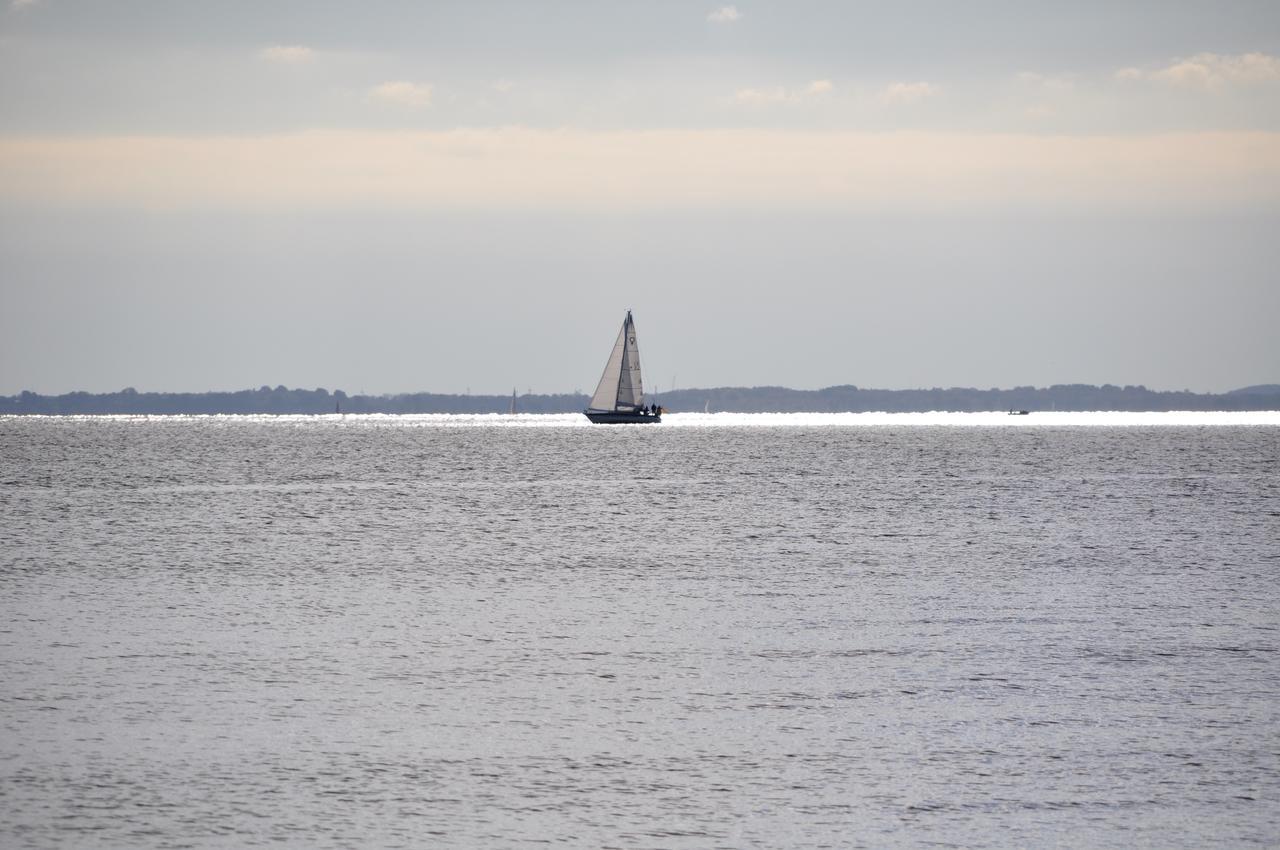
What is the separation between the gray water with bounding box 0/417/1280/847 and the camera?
18281 millimetres

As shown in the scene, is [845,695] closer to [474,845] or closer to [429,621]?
[474,845]

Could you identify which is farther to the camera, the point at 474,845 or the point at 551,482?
the point at 551,482

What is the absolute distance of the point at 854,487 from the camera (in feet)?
331

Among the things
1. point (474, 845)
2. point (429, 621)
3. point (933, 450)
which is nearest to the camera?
point (474, 845)

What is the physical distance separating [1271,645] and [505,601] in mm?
18446

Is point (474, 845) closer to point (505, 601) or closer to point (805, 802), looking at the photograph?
point (805, 802)

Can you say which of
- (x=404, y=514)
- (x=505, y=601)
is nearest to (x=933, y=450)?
(x=404, y=514)

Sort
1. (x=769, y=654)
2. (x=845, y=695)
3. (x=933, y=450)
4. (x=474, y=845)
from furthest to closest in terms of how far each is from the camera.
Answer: (x=933, y=450), (x=769, y=654), (x=845, y=695), (x=474, y=845)

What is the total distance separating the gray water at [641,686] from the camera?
60.0ft

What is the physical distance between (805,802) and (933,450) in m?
171

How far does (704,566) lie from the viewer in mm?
49625

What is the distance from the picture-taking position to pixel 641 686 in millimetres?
26625

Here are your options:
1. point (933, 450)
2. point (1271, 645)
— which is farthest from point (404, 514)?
point (933, 450)

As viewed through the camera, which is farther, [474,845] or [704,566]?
[704,566]
